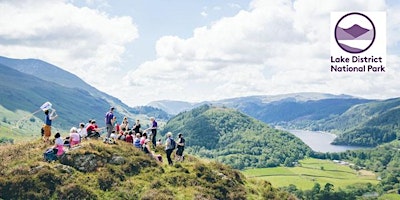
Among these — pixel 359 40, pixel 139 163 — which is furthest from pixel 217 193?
pixel 359 40

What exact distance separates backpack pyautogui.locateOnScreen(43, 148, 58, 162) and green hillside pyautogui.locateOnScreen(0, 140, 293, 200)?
1.62ft

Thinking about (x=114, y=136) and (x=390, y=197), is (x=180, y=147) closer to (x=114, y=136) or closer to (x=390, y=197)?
(x=114, y=136)

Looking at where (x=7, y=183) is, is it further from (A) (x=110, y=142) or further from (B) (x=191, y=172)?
→ (B) (x=191, y=172)

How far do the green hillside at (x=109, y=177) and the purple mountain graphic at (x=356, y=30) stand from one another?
133 ft

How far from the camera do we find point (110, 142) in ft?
114

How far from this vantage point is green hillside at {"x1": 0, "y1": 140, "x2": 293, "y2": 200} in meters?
27.0

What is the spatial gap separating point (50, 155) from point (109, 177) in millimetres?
4727

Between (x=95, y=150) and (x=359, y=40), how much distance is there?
5148cm

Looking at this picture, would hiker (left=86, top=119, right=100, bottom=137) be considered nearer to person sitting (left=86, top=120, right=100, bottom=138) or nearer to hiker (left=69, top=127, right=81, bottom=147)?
person sitting (left=86, top=120, right=100, bottom=138)

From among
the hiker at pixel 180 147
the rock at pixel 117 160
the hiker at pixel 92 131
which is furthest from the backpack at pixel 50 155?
the hiker at pixel 180 147

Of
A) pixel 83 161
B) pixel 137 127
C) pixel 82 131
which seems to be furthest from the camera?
pixel 137 127

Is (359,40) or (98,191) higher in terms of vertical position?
(359,40)

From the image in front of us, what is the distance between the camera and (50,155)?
29.9 metres

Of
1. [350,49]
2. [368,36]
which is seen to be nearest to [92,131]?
[350,49]
